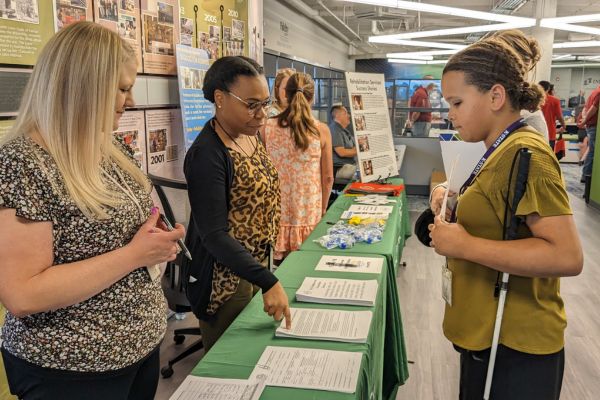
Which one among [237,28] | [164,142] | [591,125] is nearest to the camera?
[164,142]

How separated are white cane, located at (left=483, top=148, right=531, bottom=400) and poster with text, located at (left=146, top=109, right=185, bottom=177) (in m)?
2.36

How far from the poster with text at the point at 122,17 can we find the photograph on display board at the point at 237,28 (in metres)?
1.35

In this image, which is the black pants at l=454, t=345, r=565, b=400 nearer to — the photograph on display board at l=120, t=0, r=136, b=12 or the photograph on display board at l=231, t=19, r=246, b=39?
the photograph on display board at l=120, t=0, r=136, b=12

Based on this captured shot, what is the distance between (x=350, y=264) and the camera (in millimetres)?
1912

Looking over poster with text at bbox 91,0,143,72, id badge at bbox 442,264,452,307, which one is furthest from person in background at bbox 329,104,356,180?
id badge at bbox 442,264,452,307

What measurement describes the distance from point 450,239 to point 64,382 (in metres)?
0.88

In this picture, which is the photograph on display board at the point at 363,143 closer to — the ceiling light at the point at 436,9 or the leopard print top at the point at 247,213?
the ceiling light at the point at 436,9

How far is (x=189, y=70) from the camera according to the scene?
3258 millimetres

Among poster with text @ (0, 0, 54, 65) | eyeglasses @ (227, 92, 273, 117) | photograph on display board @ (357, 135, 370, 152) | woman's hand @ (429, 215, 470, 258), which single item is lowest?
woman's hand @ (429, 215, 470, 258)

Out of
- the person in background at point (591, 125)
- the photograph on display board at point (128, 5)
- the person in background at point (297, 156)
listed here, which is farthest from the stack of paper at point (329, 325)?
the person in background at point (591, 125)

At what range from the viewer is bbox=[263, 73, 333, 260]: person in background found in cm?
284

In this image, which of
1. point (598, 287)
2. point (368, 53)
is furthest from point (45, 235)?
point (368, 53)

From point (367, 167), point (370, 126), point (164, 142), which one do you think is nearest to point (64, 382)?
point (164, 142)

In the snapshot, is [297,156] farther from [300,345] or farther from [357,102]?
[300,345]
